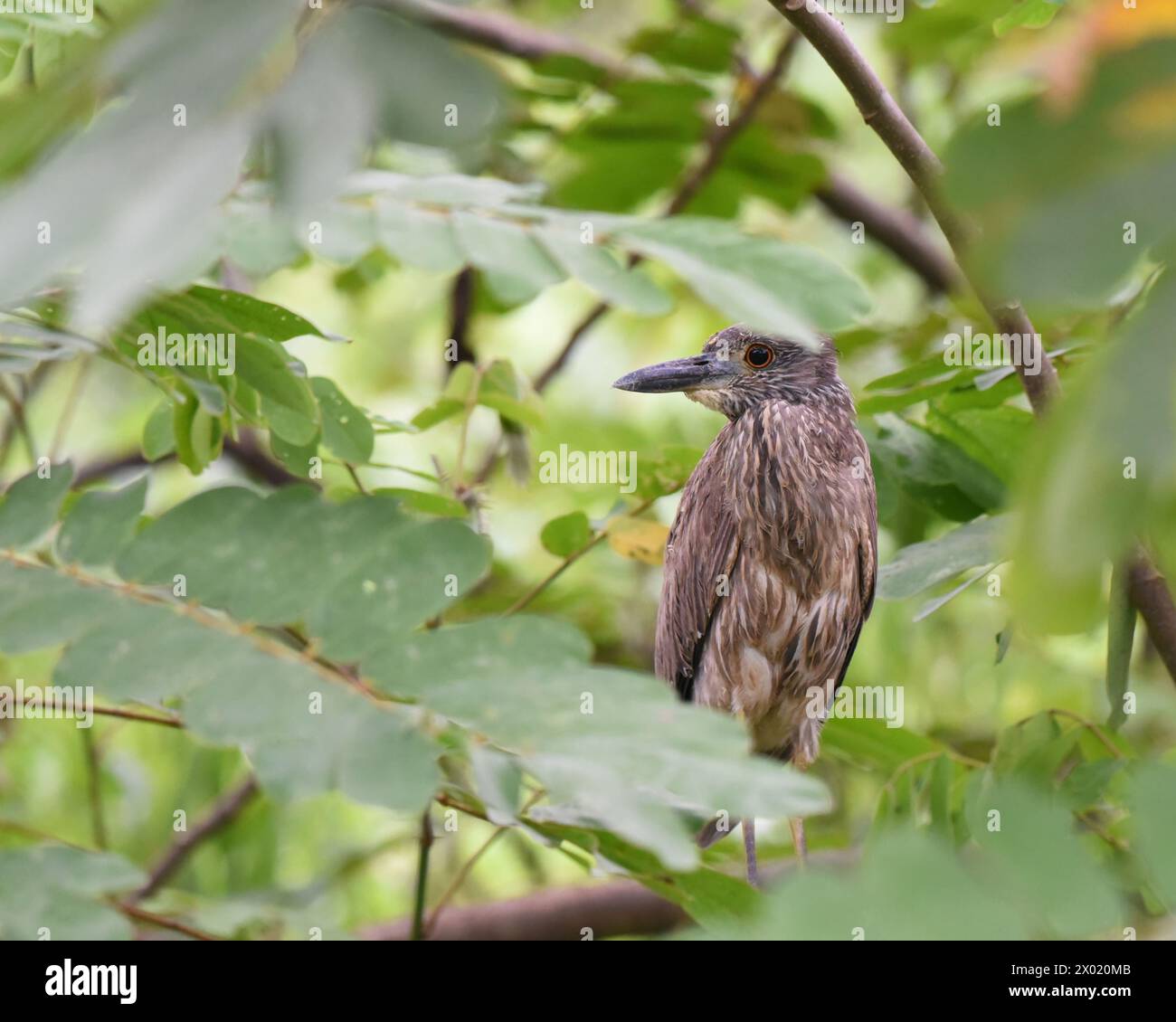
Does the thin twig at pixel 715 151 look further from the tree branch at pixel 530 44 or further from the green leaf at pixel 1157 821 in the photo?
the green leaf at pixel 1157 821

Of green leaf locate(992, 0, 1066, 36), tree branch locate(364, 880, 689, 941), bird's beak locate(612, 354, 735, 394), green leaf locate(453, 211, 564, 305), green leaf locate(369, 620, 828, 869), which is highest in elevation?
green leaf locate(992, 0, 1066, 36)

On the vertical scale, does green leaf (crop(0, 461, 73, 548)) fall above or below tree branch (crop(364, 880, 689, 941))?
above

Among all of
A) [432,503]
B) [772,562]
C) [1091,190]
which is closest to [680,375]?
[772,562]

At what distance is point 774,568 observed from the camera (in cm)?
257

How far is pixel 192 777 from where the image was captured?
3270mm

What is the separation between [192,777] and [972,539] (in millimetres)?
2172

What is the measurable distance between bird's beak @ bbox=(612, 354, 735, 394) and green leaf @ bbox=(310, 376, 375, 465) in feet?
2.06

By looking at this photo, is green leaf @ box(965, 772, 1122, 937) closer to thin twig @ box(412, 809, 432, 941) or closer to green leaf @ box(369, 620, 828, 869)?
green leaf @ box(369, 620, 828, 869)

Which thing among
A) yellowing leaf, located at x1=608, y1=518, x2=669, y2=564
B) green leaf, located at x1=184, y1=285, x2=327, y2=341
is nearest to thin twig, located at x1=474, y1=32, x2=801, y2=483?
yellowing leaf, located at x1=608, y1=518, x2=669, y2=564

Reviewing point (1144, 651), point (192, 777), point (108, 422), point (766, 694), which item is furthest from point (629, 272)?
point (108, 422)

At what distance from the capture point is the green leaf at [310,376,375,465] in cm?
168

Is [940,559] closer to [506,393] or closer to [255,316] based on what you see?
[506,393]

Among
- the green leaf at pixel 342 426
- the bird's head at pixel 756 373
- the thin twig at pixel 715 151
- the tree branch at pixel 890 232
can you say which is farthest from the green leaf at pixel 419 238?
the tree branch at pixel 890 232
